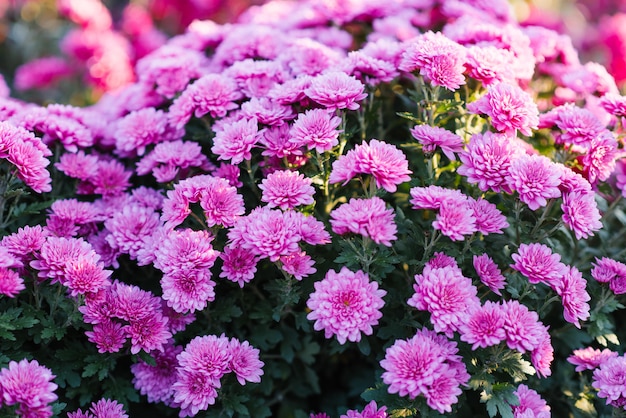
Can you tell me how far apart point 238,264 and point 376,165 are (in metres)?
0.58

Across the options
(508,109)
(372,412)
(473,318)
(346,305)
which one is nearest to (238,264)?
(346,305)

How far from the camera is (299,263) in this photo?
6.55ft

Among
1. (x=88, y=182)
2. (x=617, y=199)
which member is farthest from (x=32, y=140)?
(x=617, y=199)

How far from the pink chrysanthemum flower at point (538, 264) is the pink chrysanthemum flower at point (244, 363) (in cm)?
91

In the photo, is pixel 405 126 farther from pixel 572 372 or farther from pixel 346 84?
pixel 572 372

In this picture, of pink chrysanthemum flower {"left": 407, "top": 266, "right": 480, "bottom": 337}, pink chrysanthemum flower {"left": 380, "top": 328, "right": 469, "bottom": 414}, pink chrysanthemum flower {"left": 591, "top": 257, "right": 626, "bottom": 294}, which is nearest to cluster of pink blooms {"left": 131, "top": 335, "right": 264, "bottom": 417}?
pink chrysanthemum flower {"left": 380, "top": 328, "right": 469, "bottom": 414}

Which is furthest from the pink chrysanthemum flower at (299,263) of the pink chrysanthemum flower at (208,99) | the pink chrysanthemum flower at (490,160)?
the pink chrysanthemum flower at (208,99)

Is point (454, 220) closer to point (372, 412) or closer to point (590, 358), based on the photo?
point (372, 412)

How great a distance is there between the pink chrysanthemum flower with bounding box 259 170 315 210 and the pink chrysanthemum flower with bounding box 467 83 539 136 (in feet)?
2.17

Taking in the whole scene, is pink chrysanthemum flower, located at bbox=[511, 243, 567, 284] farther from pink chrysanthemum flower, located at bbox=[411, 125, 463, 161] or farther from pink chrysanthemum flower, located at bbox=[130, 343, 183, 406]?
pink chrysanthemum flower, located at bbox=[130, 343, 183, 406]

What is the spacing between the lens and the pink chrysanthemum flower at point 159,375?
2.15 m

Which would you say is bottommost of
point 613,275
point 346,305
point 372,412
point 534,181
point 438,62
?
point 372,412

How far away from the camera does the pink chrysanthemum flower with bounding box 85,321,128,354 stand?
6.64 ft

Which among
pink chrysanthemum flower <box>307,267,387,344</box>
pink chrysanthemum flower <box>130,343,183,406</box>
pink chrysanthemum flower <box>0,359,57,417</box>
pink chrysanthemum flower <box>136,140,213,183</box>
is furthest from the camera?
pink chrysanthemum flower <box>136,140,213,183</box>
